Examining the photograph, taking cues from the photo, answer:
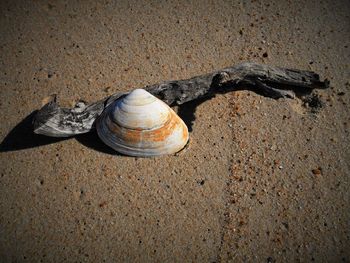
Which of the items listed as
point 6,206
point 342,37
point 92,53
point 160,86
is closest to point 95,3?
point 92,53

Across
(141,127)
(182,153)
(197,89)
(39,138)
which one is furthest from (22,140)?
(197,89)

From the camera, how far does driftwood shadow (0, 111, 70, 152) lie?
8.51 feet

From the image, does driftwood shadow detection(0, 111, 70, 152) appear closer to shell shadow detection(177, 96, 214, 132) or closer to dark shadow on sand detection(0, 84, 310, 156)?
dark shadow on sand detection(0, 84, 310, 156)

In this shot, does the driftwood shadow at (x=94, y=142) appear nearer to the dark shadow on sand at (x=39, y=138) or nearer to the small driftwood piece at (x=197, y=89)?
the dark shadow on sand at (x=39, y=138)

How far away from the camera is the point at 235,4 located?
3355mm

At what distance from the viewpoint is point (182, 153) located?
2506 mm

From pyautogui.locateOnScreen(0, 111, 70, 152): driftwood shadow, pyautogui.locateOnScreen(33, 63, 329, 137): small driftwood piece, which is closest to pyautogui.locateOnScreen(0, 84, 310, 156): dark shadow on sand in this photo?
pyautogui.locateOnScreen(0, 111, 70, 152): driftwood shadow

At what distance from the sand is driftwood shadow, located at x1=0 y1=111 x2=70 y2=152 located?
0.5 inches

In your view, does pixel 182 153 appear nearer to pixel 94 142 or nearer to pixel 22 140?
pixel 94 142

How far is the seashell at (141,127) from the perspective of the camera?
90.9 inches

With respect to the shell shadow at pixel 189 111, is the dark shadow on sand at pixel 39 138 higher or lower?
lower

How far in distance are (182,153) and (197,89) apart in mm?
621

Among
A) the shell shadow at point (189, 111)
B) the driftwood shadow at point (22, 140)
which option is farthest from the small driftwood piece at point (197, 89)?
the driftwood shadow at point (22, 140)

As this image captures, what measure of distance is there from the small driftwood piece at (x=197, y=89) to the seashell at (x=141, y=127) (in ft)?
0.55
